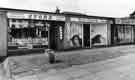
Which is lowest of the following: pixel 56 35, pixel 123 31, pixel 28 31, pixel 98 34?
pixel 56 35

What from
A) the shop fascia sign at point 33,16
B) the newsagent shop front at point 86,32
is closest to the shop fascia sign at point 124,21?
the newsagent shop front at point 86,32

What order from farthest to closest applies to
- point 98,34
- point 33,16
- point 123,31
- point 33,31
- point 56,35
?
point 123,31, point 98,34, point 56,35, point 33,31, point 33,16

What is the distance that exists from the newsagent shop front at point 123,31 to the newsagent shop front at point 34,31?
298 inches

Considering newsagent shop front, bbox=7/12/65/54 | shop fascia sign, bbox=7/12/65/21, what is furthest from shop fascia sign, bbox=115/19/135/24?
shop fascia sign, bbox=7/12/65/21

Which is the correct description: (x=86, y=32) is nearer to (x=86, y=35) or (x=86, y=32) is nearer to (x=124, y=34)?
(x=86, y=35)

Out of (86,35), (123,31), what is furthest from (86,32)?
(123,31)

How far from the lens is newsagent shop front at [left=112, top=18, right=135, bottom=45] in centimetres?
1610

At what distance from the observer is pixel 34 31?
11242 millimetres

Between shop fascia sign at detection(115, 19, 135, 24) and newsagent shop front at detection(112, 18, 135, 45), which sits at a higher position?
shop fascia sign at detection(115, 19, 135, 24)

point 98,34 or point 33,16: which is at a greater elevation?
point 33,16

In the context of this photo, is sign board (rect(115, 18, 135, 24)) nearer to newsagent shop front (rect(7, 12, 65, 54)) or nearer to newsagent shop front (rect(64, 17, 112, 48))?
newsagent shop front (rect(64, 17, 112, 48))

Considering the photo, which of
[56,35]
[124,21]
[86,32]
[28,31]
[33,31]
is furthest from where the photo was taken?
[124,21]

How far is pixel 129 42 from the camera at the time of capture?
17688mm

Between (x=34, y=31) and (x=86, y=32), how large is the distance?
18.9ft
